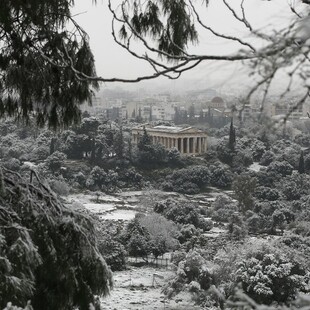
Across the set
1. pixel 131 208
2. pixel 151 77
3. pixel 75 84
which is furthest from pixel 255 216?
pixel 151 77

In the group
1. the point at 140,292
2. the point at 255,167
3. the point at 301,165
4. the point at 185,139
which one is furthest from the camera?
the point at 185,139

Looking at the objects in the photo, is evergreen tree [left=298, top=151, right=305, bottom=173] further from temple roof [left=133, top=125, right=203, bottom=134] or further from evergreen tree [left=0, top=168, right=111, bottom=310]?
evergreen tree [left=0, top=168, right=111, bottom=310]

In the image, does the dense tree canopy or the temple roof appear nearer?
the dense tree canopy

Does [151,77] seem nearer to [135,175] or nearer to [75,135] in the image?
[135,175]

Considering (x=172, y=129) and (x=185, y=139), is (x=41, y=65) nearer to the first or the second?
(x=185, y=139)

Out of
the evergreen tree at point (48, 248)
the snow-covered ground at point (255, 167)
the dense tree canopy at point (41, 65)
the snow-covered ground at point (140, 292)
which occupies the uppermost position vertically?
the dense tree canopy at point (41, 65)

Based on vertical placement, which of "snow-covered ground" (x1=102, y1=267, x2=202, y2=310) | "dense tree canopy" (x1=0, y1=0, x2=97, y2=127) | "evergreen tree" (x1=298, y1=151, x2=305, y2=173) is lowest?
"snow-covered ground" (x1=102, y1=267, x2=202, y2=310)

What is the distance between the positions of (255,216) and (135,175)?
989 cm

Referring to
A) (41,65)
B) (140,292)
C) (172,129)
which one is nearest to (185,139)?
(172,129)

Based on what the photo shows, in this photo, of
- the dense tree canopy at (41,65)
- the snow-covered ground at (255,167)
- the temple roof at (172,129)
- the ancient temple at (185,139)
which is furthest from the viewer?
the temple roof at (172,129)

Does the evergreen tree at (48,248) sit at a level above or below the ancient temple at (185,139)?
above

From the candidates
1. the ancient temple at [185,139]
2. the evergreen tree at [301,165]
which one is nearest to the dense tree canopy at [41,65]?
the evergreen tree at [301,165]

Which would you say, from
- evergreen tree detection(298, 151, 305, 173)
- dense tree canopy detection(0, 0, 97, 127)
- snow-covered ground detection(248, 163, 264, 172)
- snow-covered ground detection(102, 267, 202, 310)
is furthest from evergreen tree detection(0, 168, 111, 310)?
snow-covered ground detection(248, 163, 264, 172)

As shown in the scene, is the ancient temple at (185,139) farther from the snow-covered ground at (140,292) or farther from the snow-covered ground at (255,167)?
the snow-covered ground at (140,292)
